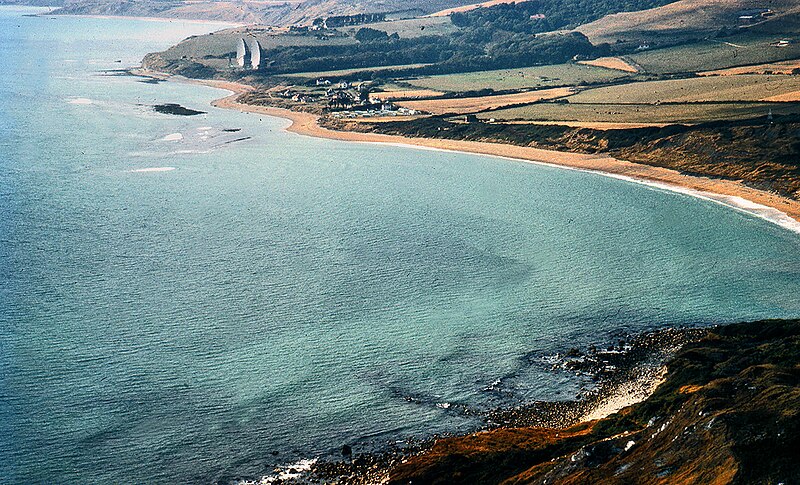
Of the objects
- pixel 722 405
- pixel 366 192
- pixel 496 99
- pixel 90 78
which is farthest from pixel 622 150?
pixel 90 78

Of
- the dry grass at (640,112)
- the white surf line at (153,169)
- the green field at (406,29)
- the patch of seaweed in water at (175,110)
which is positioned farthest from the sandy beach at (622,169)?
the green field at (406,29)

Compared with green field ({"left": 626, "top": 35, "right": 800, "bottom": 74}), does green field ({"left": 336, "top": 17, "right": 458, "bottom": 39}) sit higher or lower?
higher

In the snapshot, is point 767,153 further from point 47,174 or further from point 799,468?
point 47,174

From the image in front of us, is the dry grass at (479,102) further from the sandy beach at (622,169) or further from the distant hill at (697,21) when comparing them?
the distant hill at (697,21)

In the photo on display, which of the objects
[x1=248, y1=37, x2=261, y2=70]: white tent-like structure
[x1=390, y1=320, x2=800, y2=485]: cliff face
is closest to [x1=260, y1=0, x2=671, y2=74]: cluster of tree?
[x1=248, y1=37, x2=261, y2=70]: white tent-like structure

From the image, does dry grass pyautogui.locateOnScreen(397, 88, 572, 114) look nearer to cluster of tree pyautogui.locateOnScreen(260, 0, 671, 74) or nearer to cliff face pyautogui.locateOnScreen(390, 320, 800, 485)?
cluster of tree pyautogui.locateOnScreen(260, 0, 671, 74)

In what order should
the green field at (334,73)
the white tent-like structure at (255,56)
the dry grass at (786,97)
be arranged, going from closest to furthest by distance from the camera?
the dry grass at (786,97) → the green field at (334,73) → the white tent-like structure at (255,56)
